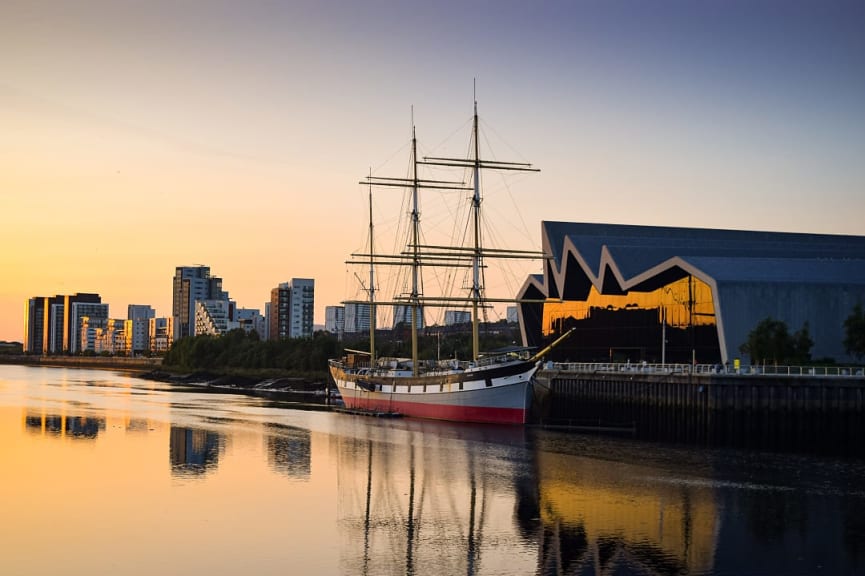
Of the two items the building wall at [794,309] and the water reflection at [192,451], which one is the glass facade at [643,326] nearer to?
the building wall at [794,309]

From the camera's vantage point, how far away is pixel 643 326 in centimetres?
9000

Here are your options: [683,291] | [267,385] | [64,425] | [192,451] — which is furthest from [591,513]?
[267,385]

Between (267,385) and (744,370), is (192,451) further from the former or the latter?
(267,385)

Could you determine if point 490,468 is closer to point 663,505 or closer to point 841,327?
point 663,505

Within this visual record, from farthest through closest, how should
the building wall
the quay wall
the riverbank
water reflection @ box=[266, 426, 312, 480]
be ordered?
the riverbank, the building wall, the quay wall, water reflection @ box=[266, 426, 312, 480]

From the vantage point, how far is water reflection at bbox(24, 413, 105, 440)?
74.5 m

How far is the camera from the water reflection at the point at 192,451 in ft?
182

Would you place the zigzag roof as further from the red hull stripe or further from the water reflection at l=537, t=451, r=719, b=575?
the water reflection at l=537, t=451, r=719, b=575

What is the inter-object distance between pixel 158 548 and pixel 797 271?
65.3m

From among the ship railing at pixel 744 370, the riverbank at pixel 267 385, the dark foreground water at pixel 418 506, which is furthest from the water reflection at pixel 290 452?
the riverbank at pixel 267 385

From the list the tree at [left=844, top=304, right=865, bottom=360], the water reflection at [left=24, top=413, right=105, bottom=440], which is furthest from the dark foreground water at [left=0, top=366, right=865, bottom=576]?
the tree at [left=844, top=304, right=865, bottom=360]

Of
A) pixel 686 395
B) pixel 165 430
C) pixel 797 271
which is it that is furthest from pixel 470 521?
pixel 797 271

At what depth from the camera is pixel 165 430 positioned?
252 feet

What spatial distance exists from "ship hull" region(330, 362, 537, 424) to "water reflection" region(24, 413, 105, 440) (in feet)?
81.8
